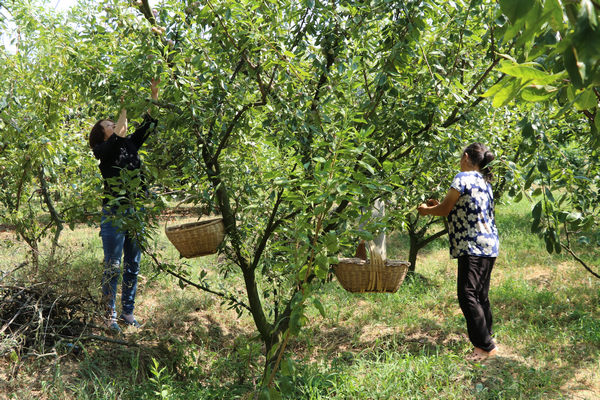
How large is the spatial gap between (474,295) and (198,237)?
210 cm

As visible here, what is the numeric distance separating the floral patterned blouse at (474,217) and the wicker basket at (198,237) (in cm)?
174

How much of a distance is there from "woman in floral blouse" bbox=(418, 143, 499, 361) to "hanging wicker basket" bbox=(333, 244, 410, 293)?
614mm

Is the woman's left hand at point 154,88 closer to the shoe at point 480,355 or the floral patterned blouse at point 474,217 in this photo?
the floral patterned blouse at point 474,217

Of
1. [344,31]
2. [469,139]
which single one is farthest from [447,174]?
[344,31]

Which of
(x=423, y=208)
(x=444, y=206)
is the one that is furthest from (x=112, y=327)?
(x=444, y=206)

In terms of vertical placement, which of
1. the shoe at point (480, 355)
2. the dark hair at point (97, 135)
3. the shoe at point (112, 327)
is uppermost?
the dark hair at point (97, 135)

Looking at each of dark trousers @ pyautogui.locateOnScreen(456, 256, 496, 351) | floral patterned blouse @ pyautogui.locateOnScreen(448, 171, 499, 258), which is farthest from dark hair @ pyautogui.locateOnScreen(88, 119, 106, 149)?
dark trousers @ pyautogui.locateOnScreen(456, 256, 496, 351)

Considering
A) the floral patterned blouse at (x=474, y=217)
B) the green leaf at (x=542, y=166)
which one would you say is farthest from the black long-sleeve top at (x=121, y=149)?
the green leaf at (x=542, y=166)

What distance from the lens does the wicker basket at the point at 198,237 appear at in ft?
10.3

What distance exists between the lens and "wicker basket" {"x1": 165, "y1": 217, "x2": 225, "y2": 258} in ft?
10.3

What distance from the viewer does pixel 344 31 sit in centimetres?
247

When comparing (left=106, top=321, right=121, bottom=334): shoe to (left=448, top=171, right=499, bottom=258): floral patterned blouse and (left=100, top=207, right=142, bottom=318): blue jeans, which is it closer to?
(left=100, top=207, right=142, bottom=318): blue jeans

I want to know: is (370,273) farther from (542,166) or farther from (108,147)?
(108,147)

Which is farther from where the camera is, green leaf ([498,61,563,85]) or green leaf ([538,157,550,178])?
green leaf ([538,157,550,178])
